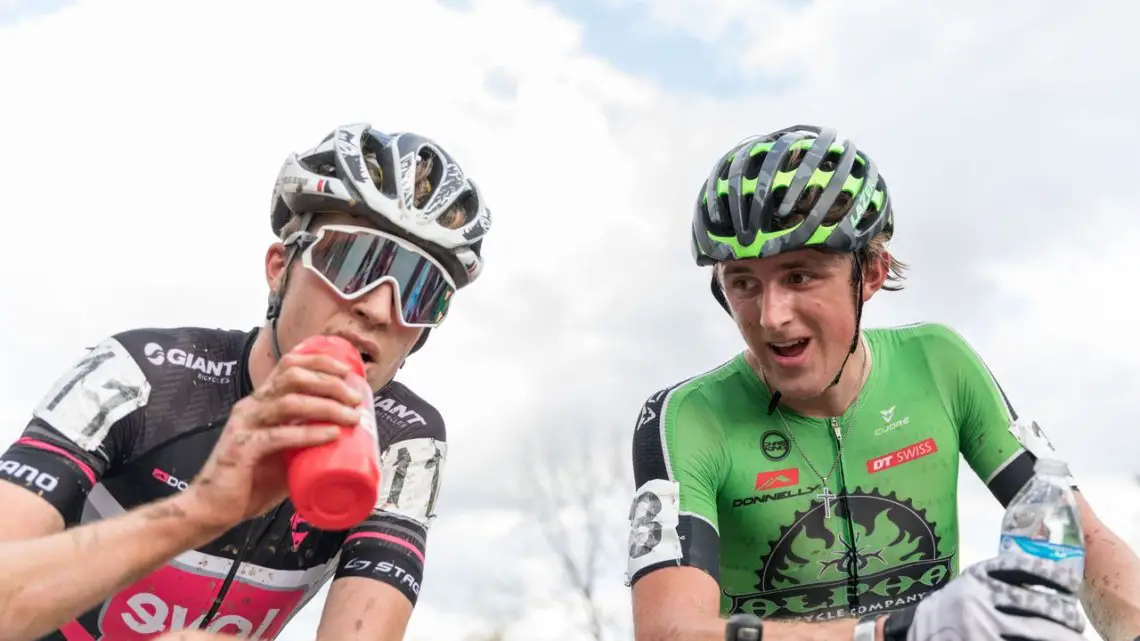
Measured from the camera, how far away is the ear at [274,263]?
4969mm

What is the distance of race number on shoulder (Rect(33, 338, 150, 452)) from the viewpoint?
437 cm

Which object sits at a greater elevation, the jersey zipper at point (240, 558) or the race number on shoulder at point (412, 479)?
the race number on shoulder at point (412, 479)

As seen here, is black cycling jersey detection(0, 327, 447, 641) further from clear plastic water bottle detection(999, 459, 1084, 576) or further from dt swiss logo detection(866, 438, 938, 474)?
clear plastic water bottle detection(999, 459, 1084, 576)

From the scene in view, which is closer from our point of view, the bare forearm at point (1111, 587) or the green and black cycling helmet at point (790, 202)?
the bare forearm at point (1111, 587)

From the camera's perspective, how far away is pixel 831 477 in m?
5.52

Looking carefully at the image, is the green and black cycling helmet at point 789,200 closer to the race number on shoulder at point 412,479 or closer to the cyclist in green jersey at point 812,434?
the cyclist in green jersey at point 812,434

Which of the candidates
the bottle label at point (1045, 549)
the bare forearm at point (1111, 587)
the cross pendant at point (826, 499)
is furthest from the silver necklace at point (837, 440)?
the bottle label at point (1045, 549)

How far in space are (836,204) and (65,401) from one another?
11.5ft

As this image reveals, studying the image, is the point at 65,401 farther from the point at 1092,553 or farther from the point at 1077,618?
the point at 1092,553

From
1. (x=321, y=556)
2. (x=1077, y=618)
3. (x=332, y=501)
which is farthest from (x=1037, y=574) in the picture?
(x=321, y=556)

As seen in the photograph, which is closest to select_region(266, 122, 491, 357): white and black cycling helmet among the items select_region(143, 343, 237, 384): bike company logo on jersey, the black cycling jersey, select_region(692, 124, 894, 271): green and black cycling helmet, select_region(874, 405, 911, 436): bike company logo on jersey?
select_region(143, 343, 237, 384): bike company logo on jersey

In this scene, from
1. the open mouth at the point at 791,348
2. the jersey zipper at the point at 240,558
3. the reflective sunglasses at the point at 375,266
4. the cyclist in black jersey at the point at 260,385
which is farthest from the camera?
the open mouth at the point at 791,348

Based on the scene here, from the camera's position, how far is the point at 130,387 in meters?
4.57

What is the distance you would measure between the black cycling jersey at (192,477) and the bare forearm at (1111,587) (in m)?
2.88
